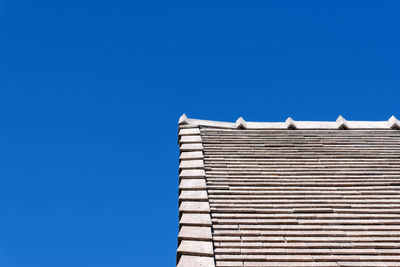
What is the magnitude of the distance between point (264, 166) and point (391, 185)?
1950 mm

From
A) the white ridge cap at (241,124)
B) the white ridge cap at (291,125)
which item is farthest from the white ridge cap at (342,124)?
the white ridge cap at (241,124)

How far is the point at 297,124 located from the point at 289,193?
8.98ft

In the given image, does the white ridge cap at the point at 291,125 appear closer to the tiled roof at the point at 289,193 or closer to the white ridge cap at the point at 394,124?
the tiled roof at the point at 289,193

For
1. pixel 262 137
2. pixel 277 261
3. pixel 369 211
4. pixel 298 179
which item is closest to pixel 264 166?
pixel 298 179

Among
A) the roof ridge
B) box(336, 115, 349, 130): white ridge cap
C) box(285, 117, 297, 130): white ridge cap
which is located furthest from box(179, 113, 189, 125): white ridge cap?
box(336, 115, 349, 130): white ridge cap

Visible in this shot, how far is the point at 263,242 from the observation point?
19.3 ft

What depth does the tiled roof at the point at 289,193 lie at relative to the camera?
18.8 feet

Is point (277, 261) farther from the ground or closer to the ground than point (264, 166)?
closer to the ground

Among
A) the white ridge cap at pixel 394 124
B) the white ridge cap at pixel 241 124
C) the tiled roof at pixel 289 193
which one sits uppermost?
the white ridge cap at pixel 394 124

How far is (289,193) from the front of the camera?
7.08m

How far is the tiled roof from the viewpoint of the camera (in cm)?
574

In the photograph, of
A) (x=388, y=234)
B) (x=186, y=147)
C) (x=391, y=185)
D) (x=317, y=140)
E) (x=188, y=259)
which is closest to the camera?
(x=188, y=259)

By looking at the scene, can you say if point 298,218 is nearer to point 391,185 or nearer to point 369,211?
point 369,211

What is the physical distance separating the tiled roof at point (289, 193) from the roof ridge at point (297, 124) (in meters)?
0.02
